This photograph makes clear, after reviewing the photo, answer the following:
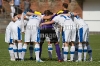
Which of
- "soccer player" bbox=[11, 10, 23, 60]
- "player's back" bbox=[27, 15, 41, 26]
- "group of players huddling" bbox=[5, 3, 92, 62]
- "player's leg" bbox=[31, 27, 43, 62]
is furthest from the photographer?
"soccer player" bbox=[11, 10, 23, 60]

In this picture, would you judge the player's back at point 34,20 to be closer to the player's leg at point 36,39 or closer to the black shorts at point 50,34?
the player's leg at point 36,39

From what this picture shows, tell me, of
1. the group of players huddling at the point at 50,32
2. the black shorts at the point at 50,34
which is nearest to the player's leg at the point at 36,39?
the group of players huddling at the point at 50,32

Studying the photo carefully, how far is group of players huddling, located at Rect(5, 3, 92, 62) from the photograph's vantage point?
19281mm

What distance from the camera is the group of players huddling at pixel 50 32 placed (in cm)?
1928

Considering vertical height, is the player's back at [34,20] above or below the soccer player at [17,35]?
above

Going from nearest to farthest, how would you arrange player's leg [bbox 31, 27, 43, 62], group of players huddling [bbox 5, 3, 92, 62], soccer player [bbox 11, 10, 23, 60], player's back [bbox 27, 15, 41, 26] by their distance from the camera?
player's leg [bbox 31, 27, 43, 62] < group of players huddling [bbox 5, 3, 92, 62] < player's back [bbox 27, 15, 41, 26] < soccer player [bbox 11, 10, 23, 60]

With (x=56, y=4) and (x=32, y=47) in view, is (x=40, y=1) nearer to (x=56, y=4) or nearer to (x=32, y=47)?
(x=56, y=4)

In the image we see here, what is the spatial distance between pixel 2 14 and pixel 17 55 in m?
22.1

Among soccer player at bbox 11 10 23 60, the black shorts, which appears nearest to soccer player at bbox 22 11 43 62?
soccer player at bbox 11 10 23 60

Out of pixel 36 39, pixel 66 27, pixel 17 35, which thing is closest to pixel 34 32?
pixel 36 39

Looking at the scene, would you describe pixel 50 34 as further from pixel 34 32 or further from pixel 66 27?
pixel 66 27

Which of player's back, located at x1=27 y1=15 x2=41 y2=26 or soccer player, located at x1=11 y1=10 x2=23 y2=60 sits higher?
player's back, located at x1=27 y1=15 x2=41 y2=26

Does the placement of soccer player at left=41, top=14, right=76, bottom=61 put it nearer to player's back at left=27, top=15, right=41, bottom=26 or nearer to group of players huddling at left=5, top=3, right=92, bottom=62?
group of players huddling at left=5, top=3, right=92, bottom=62

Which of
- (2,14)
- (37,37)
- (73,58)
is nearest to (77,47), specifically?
(73,58)
